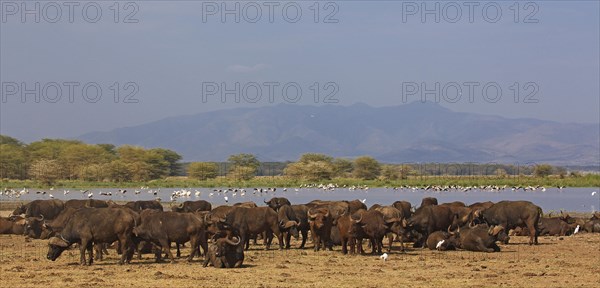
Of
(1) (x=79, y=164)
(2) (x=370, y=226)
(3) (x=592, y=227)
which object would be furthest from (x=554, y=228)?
(1) (x=79, y=164)

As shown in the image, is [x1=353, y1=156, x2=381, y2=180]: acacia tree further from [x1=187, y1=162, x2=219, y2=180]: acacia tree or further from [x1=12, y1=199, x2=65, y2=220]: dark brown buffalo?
[x1=12, y1=199, x2=65, y2=220]: dark brown buffalo

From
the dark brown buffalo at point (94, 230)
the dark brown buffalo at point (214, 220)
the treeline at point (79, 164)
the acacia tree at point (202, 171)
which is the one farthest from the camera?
the acacia tree at point (202, 171)

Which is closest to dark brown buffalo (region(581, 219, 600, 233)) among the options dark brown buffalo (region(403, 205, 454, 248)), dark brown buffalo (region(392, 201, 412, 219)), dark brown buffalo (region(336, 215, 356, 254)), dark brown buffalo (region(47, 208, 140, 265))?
dark brown buffalo (region(392, 201, 412, 219))

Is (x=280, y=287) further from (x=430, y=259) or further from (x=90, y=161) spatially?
(x=90, y=161)

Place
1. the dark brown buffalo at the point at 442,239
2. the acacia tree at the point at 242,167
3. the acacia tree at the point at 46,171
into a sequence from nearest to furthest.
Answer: the dark brown buffalo at the point at 442,239 → the acacia tree at the point at 46,171 → the acacia tree at the point at 242,167

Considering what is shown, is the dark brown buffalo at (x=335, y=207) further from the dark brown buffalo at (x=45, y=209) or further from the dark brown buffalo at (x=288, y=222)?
the dark brown buffalo at (x=45, y=209)

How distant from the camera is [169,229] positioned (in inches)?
957

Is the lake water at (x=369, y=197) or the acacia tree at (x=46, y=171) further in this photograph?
the acacia tree at (x=46, y=171)

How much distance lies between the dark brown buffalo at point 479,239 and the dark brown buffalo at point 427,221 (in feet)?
5.43

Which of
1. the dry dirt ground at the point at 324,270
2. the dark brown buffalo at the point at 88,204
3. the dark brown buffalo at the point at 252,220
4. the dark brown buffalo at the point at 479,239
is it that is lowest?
the dry dirt ground at the point at 324,270

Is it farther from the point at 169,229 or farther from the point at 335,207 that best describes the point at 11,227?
the point at 169,229

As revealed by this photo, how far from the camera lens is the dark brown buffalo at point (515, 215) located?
32.2 meters

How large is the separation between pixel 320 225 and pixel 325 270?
5616 mm

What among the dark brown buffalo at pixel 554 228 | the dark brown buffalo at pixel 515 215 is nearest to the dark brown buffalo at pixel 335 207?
the dark brown buffalo at pixel 515 215
